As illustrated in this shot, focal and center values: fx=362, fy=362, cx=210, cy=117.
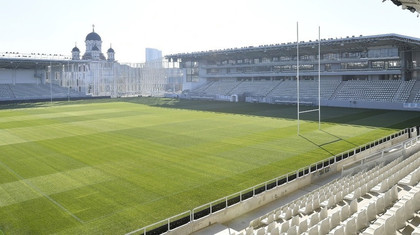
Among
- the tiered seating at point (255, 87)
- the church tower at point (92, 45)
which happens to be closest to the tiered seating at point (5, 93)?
the church tower at point (92, 45)

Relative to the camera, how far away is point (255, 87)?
3349 inches

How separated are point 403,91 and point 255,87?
33235 millimetres

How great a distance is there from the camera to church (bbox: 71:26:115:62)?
413 ft

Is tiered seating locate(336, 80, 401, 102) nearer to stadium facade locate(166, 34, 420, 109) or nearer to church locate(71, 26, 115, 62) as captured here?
stadium facade locate(166, 34, 420, 109)

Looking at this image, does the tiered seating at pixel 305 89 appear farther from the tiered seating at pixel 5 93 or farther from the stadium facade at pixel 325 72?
the tiered seating at pixel 5 93

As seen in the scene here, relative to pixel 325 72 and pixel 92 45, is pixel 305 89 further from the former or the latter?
pixel 92 45

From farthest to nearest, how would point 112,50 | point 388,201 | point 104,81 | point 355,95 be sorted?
point 112,50
point 104,81
point 355,95
point 388,201

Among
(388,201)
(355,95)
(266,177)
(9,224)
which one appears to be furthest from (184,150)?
(355,95)

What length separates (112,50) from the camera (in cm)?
12962

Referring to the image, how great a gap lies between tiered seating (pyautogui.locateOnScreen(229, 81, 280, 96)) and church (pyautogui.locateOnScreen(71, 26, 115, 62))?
2249 inches

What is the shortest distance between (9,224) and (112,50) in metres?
121

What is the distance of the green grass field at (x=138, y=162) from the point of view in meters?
16.2

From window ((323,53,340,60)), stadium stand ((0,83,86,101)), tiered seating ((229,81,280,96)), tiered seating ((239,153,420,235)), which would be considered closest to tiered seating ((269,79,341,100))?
tiered seating ((229,81,280,96))

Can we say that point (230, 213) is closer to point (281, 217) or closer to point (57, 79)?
point (281, 217)
